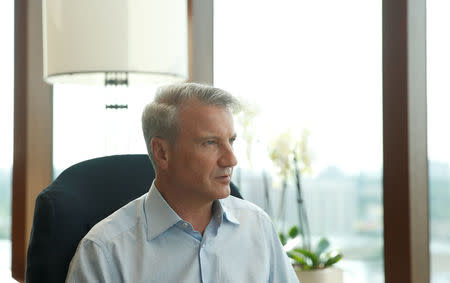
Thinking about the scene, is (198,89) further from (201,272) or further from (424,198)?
(424,198)

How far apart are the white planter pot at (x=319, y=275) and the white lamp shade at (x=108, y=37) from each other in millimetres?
882

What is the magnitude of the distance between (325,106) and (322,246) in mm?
552

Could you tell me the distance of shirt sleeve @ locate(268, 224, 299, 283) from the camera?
1690mm

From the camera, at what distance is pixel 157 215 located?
1.55 m

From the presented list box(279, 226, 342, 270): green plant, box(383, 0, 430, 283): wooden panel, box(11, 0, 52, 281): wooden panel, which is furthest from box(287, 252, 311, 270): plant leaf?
box(11, 0, 52, 281): wooden panel

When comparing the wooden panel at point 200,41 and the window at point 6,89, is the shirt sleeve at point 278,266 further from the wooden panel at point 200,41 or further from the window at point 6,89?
the window at point 6,89

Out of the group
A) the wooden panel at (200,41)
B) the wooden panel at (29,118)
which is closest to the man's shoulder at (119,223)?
the wooden panel at (200,41)

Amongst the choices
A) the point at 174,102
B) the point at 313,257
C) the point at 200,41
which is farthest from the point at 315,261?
the point at 200,41

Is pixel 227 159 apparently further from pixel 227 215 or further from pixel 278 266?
pixel 278 266

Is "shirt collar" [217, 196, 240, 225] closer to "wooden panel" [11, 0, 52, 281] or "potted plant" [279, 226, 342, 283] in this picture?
"potted plant" [279, 226, 342, 283]

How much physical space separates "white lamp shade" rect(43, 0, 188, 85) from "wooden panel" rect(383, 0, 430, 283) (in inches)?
31.0

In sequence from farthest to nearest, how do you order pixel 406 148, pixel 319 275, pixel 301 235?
pixel 301 235 < pixel 319 275 < pixel 406 148

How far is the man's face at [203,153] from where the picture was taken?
1.56 metres

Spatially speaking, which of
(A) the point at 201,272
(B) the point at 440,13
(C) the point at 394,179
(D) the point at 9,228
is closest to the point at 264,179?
(C) the point at 394,179
